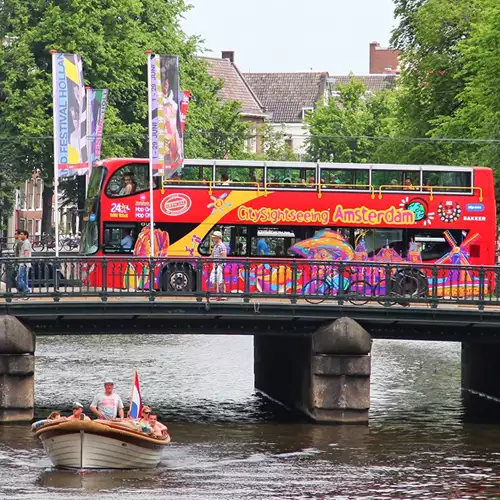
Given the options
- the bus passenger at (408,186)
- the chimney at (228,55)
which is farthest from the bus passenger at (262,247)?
the chimney at (228,55)

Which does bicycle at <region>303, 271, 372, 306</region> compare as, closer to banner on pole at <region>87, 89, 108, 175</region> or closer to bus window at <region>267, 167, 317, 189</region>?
bus window at <region>267, 167, 317, 189</region>

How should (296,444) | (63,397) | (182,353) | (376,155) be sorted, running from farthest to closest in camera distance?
(376,155), (182,353), (63,397), (296,444)

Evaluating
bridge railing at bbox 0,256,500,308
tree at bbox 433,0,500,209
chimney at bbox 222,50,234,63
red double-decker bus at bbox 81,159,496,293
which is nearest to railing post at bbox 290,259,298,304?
bridge railing at bbox 0,256,500,308

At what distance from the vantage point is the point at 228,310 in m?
40.8

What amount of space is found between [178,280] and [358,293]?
13.9ft

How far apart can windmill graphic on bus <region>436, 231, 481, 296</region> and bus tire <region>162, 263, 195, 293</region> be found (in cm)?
593

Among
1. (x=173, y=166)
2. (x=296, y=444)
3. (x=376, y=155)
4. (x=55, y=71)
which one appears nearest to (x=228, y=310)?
(x=296, y=444)

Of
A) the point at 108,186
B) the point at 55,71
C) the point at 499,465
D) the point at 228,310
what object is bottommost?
the point at 499,465

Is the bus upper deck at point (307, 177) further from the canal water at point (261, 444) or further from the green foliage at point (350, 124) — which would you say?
the green foliage at point (350, 124)

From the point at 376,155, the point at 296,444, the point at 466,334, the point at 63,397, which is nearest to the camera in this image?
the point at 296,444

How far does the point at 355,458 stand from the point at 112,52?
4171 centimetres

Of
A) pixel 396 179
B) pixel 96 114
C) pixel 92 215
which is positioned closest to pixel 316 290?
pixel 396 179

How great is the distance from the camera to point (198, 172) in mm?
50031

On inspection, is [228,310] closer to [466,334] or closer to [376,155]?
[466,334]
